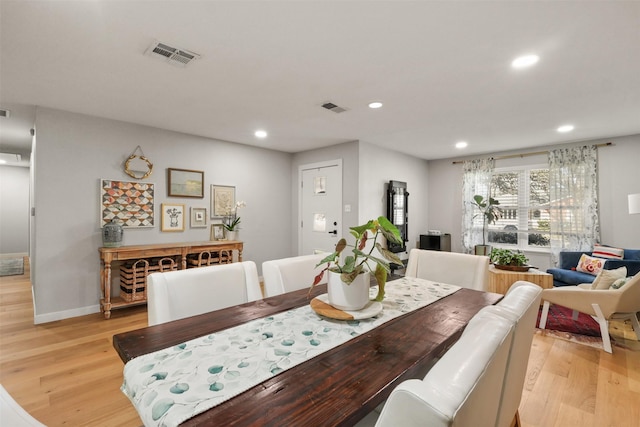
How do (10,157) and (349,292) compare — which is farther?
(10,157)

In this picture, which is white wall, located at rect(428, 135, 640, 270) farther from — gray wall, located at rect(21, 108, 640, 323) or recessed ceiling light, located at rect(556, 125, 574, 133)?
recessed ceiling light, located at rect(556, 125, 574, 133)

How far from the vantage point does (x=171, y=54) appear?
212 cm

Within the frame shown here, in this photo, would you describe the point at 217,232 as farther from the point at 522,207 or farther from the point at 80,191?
the point at 522,207

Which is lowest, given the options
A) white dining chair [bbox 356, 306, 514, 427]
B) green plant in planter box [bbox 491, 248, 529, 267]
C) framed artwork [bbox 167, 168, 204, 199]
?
green plant in planter box [bbox 491, 248, 529, 267]

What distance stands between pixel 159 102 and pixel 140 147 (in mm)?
1063

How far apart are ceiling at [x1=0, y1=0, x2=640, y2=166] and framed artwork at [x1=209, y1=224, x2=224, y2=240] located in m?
1.50

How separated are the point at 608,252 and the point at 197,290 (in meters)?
4.93

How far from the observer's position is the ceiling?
168cm

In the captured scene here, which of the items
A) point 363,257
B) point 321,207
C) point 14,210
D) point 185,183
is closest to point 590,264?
point 321,207

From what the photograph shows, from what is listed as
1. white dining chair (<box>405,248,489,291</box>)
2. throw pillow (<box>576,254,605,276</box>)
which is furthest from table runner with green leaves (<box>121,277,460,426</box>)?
throw pillow (<box>576,254,605,276</box>)

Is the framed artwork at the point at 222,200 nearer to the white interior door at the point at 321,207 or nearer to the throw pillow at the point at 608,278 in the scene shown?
the white interior door at the point at 321,207

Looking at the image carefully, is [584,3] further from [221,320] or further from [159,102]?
[159,102]

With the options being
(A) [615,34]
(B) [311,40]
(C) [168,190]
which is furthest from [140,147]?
(A) [615,34]

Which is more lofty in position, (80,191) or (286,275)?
(80,191)
